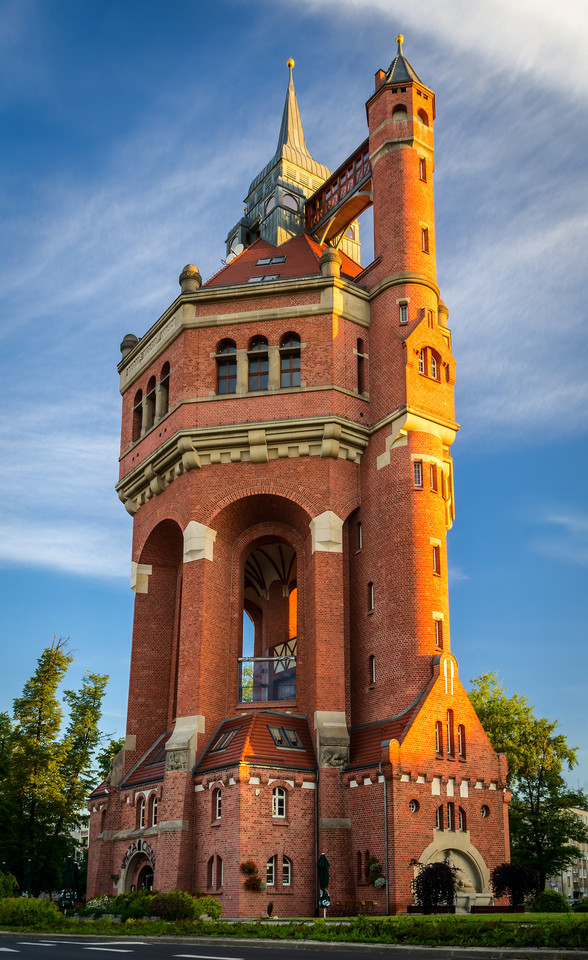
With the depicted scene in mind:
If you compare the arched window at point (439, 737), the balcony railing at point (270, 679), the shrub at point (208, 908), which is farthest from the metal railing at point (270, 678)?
the shrub at point (208, 908)

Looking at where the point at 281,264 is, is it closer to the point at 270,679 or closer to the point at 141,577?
the point at 141,577

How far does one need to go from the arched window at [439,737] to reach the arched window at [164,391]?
16.6m

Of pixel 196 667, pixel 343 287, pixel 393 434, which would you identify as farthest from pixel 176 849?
pixel 343 287

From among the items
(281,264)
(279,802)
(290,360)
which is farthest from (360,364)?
(279,802)

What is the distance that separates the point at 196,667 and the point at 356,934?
15962mm

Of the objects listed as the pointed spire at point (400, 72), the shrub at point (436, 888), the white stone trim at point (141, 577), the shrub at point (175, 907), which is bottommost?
the shrub at point (175, 907)

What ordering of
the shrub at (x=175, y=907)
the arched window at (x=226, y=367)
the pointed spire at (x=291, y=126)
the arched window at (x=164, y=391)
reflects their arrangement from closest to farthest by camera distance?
the shrub at (x=175, y=907)
the arched window at (x=226, y=367)
the arched window at (x=164, y=391)
the pointed spire at (x=291, y=126)

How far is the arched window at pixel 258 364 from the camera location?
123ft

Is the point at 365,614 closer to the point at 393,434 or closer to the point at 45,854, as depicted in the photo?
the point at 393,434

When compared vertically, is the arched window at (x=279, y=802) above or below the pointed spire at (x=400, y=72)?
below

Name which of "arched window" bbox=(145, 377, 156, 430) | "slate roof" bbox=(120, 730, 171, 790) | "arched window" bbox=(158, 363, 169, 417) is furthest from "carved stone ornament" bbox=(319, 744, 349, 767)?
"arched window" bbox=(145, 377, 156, 430)

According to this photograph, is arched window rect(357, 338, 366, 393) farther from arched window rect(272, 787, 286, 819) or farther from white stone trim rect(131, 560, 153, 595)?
arched window rect(272, 787, 286, 819)

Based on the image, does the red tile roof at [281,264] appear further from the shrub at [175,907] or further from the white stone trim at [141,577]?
the shrub at [175,907]

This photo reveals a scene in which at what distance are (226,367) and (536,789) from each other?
23774 mm
